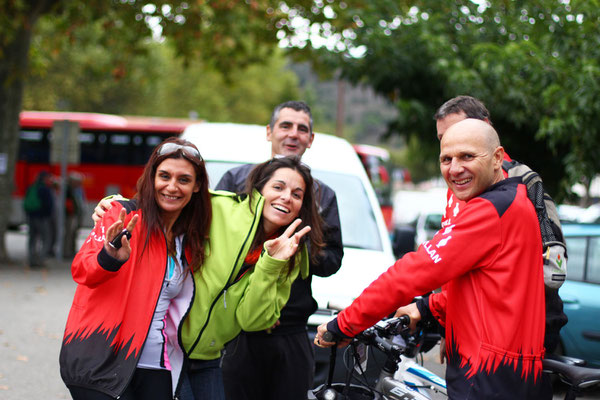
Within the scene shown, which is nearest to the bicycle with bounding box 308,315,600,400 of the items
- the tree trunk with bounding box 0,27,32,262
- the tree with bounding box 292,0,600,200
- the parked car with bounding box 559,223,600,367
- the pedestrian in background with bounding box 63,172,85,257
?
the parked car with bounding box 559,223,600,367

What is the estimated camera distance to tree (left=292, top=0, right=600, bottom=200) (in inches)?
341

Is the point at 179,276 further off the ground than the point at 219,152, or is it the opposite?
the point at 219,152

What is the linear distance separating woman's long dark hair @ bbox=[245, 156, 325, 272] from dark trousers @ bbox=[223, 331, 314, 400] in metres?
0.46

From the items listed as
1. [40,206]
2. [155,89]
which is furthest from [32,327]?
[155,89]

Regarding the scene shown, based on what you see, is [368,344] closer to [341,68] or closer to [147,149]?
[341,68]

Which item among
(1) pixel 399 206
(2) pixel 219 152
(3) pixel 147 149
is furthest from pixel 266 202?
(1) pixel 399 206

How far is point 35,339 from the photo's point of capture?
8.41 m

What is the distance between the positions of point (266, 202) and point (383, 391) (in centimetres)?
96

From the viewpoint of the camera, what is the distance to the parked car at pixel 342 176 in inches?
223

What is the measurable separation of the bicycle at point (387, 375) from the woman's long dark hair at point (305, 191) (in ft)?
1.93

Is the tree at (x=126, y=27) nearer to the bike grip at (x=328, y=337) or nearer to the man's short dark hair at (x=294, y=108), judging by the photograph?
the man's short dark hair at (x=294, y=108)

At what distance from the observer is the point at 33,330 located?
29.3 feet

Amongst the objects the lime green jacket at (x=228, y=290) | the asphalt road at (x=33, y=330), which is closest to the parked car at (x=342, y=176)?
the asphalt road at (x=33, y=330)

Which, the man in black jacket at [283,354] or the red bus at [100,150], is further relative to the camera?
the red bus at [100,150]
